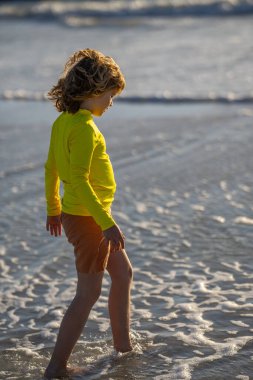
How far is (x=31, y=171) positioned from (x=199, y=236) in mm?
2297

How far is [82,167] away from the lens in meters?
3.56

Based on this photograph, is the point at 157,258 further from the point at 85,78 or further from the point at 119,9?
the point at 119,9

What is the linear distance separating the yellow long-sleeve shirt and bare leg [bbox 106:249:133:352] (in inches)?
10.5

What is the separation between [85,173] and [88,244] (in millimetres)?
335

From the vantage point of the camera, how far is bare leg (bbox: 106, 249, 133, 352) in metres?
3.84

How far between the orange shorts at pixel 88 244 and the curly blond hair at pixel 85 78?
490mm

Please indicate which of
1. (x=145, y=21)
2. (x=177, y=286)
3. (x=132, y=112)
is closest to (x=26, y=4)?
(x=145, y=21)

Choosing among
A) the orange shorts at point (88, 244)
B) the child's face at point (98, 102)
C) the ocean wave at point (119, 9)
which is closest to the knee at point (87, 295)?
the orange shorts at point (88, 244)

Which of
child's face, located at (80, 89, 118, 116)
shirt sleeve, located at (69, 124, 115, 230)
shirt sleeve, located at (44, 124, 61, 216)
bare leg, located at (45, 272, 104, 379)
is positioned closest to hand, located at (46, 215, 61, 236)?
shirt sleeve, located at (44, 124, 61, 216)

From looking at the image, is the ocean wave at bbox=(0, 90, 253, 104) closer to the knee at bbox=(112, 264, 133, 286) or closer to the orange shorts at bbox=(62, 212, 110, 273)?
the knee at bbox=(112, 264, 133, 286)

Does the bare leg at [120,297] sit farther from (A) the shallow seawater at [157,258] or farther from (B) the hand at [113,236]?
(B) the hand at [113,236]

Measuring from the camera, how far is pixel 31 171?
24.6 feet

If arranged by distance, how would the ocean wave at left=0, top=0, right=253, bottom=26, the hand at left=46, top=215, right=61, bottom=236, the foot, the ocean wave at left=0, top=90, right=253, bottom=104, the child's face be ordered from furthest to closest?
the ocean wave at left=0, top=0, right=253, bottom=26 → the ocean wave at left=0, top=90, right=253, bottom=104 → the hand at left=46, top=215, right=61, bottom=236 → the foot → the child's face

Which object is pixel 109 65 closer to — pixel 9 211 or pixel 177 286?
pixel 177 286
